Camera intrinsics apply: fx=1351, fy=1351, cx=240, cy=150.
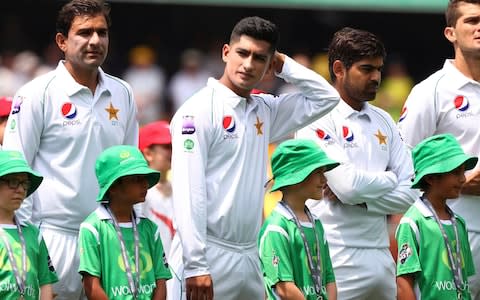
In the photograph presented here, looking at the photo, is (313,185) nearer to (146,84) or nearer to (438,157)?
(438,157)

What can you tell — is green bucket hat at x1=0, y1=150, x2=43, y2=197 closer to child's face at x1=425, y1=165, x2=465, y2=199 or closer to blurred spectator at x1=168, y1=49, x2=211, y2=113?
child's face at x1=425, y1=165, x2=465, y2=199

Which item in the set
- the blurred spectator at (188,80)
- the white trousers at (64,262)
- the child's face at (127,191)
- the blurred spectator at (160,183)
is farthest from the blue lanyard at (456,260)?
the blurred spectator at (188,80)

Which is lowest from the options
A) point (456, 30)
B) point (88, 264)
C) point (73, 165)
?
point (88, 264)

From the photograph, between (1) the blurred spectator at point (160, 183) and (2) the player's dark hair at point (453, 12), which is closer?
(2) the player's dark hair at point (453, 12)

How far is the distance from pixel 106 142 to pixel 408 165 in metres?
1.97

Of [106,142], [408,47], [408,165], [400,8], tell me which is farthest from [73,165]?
[408,47]

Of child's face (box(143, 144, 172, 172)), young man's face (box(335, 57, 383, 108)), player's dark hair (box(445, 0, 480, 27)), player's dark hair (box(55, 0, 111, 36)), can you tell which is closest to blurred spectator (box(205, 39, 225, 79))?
child's face (box(143, 144, 172, 172))

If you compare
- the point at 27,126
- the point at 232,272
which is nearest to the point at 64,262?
the point at 27,126

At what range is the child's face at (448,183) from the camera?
8.06m

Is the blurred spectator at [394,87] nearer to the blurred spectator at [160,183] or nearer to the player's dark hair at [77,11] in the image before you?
the blurred spectator at [160,183]

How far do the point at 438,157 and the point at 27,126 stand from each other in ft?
8.00

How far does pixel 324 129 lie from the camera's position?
8.61 metres

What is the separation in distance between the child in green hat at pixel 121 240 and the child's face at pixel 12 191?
1.32ft

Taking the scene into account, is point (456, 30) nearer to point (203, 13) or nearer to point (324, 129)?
point (324, 129)
